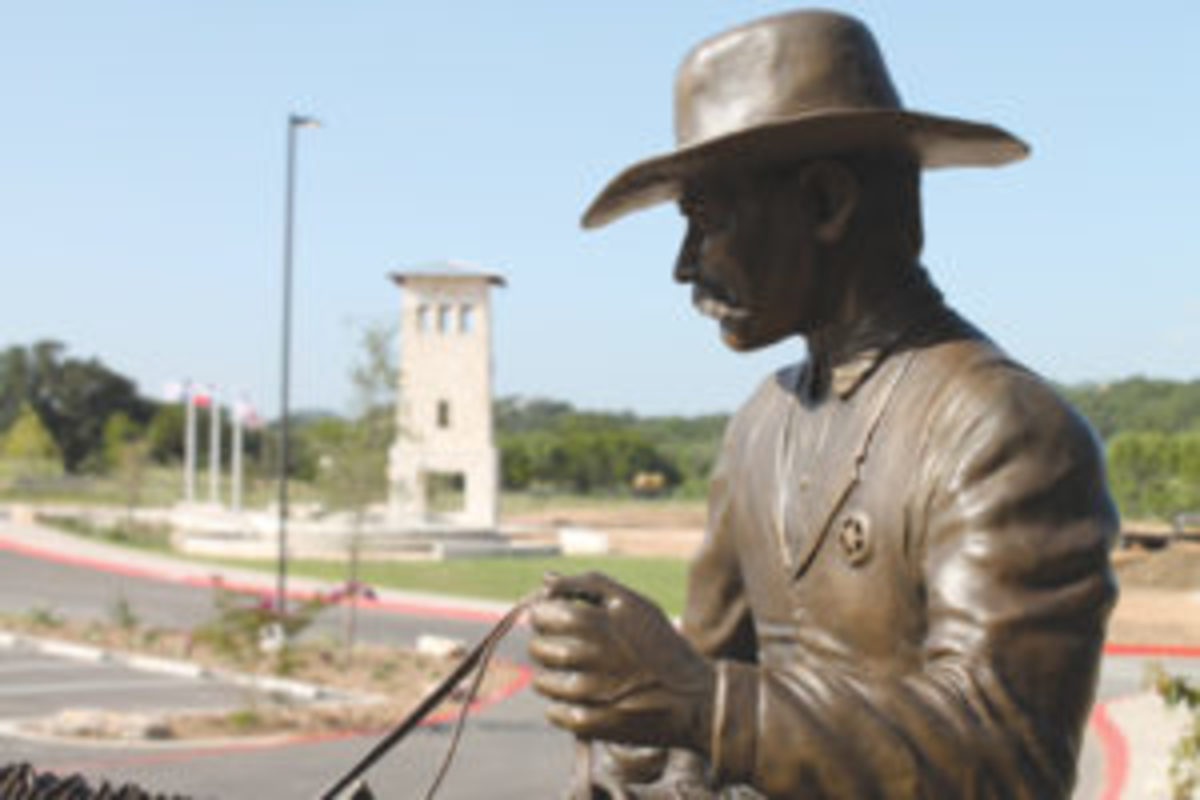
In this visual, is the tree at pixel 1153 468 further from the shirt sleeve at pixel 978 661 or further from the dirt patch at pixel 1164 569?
the shirt sleeve at pixel 978 661

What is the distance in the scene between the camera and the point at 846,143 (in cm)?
206

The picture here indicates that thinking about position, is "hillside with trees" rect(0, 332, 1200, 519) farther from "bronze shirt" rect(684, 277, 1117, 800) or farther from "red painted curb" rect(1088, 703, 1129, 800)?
"bronze shirt" rect(684, 277, 1117, 800)

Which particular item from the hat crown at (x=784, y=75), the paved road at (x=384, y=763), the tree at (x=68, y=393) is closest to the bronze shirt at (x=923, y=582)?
the hat crown at (x=784, y=75)

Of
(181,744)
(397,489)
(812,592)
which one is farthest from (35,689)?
(812,592)

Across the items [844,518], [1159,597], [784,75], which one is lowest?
[1159,597]

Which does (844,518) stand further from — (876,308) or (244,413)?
(244,413)

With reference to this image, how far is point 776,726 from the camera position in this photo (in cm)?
166

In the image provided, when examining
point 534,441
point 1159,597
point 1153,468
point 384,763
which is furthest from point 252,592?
point 534,441

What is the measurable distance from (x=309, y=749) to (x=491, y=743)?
1873 millimetres

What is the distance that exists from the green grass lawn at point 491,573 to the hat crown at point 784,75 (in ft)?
70.8

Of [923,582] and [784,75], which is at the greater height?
[784,75]

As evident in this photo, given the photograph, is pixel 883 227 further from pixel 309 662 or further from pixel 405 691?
pixel 309 662

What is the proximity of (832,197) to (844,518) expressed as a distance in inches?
21.5

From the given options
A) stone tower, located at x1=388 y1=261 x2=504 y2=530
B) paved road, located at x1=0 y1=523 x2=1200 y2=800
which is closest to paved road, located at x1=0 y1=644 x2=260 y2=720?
paved road, located at x1=0 y1=523 x2=1200 y2=800
